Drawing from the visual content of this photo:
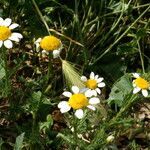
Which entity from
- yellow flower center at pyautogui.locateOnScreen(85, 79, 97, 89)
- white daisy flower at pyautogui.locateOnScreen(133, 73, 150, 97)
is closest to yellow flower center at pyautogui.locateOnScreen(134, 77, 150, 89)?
white daisy flower at pyautogui.locateOnScreen(133, 73, 150, 97)

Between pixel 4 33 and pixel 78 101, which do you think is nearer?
pixel 78 101

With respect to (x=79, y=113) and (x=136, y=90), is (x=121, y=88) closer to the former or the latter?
(x=136, y=90)

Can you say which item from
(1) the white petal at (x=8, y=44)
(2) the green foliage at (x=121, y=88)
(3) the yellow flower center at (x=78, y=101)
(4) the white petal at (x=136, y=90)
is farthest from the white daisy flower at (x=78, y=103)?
(2) the green foliage at (x=121, y=88)

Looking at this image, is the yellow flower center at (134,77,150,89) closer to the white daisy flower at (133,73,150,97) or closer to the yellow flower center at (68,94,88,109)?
the white daisy flower at (133,73,150,97)

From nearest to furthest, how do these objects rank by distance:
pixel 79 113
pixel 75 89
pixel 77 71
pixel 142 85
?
1. pixel 79 113
2. pixel 75 89
3. pixel 142 85
4. pixel 77 71

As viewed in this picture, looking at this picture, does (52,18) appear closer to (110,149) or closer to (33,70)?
(33,70)

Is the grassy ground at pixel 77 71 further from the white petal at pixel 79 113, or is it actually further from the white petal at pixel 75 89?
the white petal at pixel 79 113

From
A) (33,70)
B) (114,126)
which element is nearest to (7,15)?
(33,70)

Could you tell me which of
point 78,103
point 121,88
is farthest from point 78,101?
point 121,88

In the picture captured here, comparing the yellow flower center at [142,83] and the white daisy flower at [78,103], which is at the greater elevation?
the white daisy flower at [78,103]
